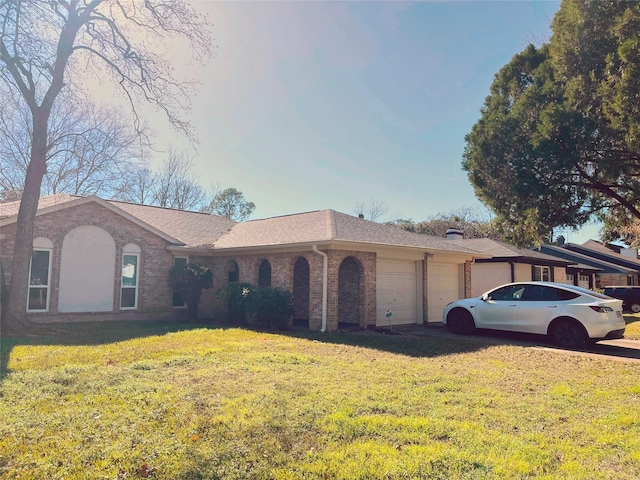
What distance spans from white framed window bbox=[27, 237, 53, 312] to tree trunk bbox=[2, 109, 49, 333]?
54.5 inches

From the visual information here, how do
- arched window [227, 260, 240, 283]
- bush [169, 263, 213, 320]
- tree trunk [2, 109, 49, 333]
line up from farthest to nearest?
arched window [227, 260, 240, 283]
bush [169, 263, 213, 320]
tree trunk [2, 109, 49, 333]

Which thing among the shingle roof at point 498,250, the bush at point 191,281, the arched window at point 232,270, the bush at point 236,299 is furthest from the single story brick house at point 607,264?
the bush at point 191,281

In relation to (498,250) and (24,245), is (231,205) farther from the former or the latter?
(24,245)

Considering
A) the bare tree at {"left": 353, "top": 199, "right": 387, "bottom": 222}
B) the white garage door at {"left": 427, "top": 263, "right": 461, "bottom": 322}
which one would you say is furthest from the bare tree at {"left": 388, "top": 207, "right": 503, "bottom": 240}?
the white garage door at {"left": 427, "top": 263, "right": 461, "bottom": 322}

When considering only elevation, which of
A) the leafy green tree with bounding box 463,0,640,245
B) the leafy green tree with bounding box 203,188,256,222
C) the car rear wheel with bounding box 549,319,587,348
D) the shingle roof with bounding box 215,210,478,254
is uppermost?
the leafy green tree with bounding box 203,188,256,222

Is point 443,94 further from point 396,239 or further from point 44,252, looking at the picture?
point 44,252

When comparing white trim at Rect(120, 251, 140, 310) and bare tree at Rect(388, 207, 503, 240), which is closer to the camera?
white trim at Rect(120, 251, 140, 310)

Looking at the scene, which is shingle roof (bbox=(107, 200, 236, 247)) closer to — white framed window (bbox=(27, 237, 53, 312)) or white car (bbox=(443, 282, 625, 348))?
white framed window (bbox=(27, 237, 53, 312))

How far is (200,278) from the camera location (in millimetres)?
16281

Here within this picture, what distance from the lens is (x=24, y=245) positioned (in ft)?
40.5

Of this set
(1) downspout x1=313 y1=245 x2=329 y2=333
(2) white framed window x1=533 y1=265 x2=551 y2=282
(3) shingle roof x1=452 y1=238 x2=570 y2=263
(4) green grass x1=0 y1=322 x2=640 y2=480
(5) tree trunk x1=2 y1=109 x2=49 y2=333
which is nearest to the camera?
(4) green grass x1=0 y1=322 x2=640 y2=480

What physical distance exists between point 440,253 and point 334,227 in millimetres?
4469

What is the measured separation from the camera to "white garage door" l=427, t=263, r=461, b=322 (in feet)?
52.9

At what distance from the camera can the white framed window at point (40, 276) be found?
13758 millimetres
